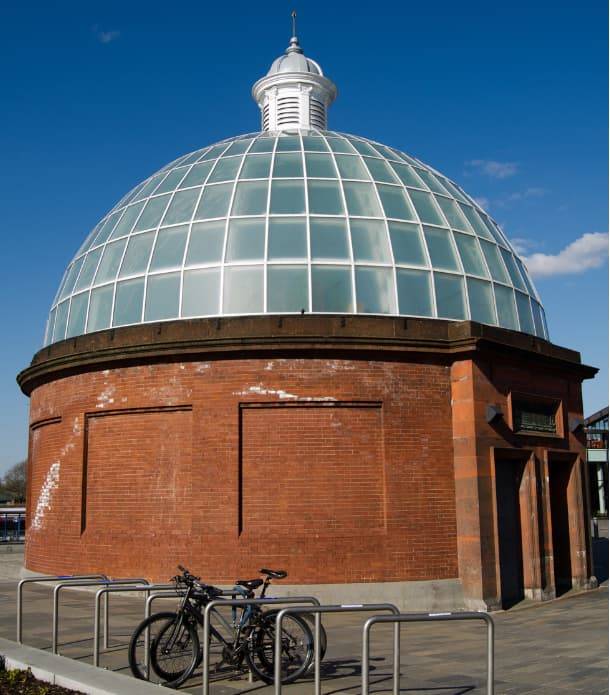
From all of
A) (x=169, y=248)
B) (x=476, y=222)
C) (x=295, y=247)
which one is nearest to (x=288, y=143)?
(x=295, y=247)

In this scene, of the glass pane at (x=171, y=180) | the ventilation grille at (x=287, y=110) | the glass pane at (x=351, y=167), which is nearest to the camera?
the glass pane at (x=351, y=167)

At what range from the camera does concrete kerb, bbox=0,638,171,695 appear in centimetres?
749

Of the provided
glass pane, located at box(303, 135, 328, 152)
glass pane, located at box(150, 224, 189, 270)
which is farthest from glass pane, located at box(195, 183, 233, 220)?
glass pane, located at box(303, 135, 328, 152)

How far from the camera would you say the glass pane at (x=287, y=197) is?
17844mm

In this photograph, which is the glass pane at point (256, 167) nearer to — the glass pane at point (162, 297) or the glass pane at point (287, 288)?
the glass pane at point (287, 288)

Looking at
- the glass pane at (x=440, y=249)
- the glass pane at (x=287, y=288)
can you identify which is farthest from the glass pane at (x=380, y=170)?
the glass pane at (x=287, y=288)

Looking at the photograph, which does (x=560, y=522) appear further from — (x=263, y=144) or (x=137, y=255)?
(x=263, y=144)

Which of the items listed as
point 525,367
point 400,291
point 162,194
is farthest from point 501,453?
point 162,194

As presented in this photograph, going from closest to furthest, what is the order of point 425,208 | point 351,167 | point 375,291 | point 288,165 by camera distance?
point 375,291 → point 425,208 → point 288,165 → point 351,167

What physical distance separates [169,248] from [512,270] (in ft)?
28.3

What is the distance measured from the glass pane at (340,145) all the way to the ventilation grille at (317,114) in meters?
3.22

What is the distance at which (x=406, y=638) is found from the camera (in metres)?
11.8

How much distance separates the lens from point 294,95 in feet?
79.7

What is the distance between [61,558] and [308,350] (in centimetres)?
742
